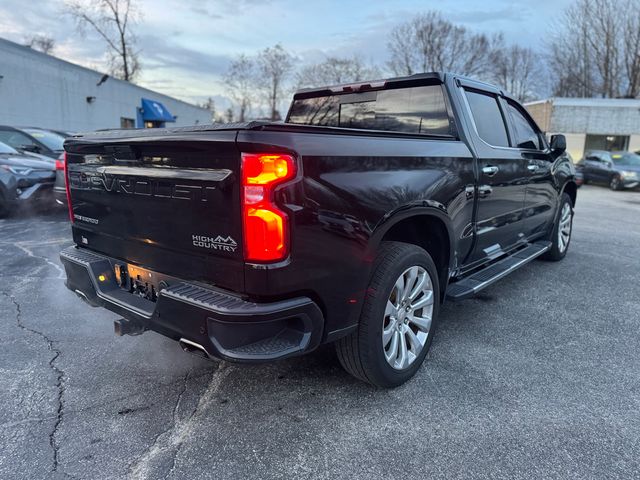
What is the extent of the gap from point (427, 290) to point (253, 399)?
51.5 inches

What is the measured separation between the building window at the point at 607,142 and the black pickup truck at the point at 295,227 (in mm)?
31501

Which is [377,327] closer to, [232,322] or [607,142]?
[232,322]

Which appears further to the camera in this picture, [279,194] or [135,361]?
[135,361]

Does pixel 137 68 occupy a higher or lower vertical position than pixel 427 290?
higher

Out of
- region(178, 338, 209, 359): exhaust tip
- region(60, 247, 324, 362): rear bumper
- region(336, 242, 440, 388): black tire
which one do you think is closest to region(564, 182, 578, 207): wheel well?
region(336, 242, 440, 388): black tire

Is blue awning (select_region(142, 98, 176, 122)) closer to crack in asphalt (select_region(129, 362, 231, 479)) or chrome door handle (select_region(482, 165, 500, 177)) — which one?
chrome door handle (select_region(482, 165, 500, 177))

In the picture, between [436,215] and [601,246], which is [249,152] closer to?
[436,215]

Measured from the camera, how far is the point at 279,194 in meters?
2.06

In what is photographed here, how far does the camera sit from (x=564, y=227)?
609cm

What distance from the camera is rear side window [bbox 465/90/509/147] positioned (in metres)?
3.79

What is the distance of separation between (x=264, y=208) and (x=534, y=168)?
359 centimetres

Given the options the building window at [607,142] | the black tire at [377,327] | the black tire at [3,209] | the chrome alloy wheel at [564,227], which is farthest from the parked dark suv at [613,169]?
the black tire at [3,209]

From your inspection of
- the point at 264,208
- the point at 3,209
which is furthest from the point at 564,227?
the point at 3,209

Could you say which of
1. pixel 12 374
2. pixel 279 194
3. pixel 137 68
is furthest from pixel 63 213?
pixel 137 68
